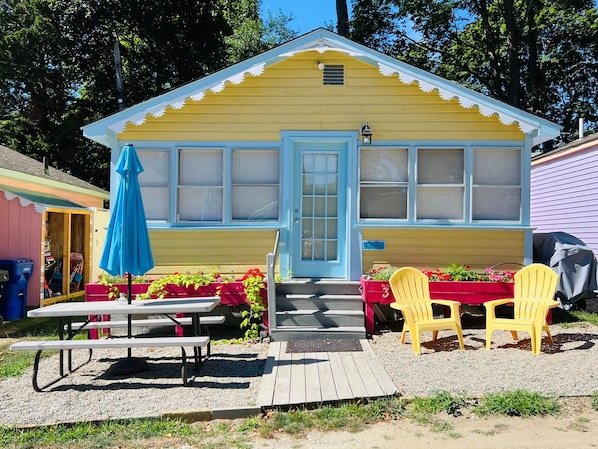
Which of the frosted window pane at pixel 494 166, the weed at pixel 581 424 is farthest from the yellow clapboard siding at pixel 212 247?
the weed at pixel 581 424

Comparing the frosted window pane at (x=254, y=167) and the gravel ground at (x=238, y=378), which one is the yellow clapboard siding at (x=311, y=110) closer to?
the frosted window pane at (x=254, y=167)

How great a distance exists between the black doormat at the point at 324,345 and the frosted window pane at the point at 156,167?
11.3 feet

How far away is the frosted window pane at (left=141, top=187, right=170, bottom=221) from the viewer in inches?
313

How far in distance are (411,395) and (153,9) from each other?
68.5 ft

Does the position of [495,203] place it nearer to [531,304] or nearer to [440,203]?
[440,203]

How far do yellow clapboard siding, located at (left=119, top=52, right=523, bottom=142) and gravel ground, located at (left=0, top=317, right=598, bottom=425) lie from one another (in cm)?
340

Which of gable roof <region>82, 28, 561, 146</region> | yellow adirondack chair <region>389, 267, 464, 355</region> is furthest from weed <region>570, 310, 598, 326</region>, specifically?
gable roof <region>82, 28, 561, 146</region>

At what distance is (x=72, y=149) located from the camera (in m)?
22.0

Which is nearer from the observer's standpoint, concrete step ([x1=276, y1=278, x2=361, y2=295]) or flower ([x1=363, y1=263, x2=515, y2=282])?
flower ([x1=363, y1=263, x2=515, y2=282])

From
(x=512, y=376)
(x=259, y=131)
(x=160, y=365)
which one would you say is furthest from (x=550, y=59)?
(x=160, y=365)

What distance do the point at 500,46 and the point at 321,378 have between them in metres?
20.5

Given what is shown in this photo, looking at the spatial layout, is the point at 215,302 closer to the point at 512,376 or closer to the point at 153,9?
the point at 512,376

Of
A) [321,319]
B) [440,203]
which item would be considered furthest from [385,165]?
[321,319]

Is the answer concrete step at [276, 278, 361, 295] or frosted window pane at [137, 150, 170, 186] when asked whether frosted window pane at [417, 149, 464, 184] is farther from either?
frosted window pane at [137, 150, 170, 186]
